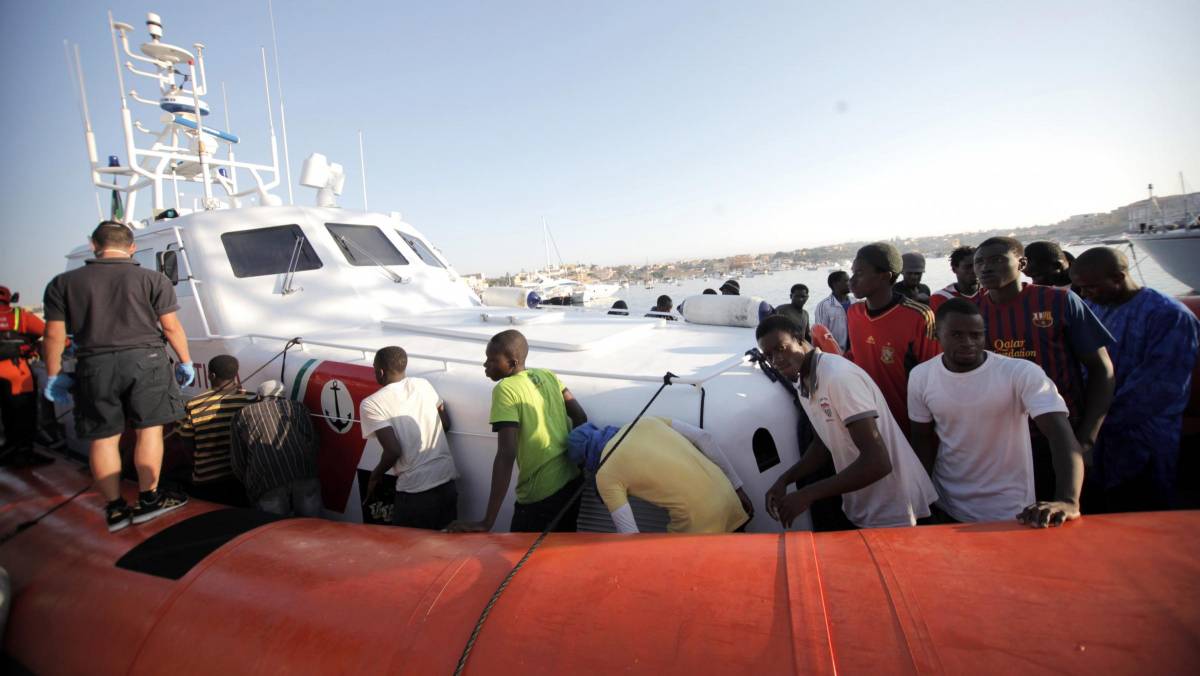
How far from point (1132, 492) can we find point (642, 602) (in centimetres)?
258

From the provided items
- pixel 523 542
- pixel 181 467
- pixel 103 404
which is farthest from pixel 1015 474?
pixel 181 467

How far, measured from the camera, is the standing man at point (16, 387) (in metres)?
4.25

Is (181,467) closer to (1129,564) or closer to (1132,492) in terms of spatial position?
(1129,564)

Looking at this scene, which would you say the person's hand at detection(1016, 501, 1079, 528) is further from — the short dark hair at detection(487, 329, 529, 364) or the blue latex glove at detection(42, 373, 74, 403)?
the blue latex glove at detection(42, 373, 74, 403)

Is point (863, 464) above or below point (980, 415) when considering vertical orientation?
below

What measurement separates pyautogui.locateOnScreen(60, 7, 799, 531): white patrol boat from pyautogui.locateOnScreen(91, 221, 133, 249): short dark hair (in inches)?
40.9

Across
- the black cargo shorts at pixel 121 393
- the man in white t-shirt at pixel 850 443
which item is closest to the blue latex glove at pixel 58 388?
the black cargo shorts at pixel 121 393

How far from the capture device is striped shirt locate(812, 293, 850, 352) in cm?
499

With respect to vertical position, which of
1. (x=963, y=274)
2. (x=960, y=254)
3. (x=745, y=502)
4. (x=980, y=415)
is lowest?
(x=745, y=502)

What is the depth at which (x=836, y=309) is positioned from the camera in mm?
5105

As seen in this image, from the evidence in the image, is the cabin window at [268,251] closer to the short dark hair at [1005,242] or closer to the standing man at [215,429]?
the standing man at [215,429]

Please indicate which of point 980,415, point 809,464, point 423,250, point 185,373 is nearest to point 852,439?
point 809,464

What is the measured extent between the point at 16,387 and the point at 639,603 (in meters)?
6.12

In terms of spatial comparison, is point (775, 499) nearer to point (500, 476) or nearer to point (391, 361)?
point (500, 476)
